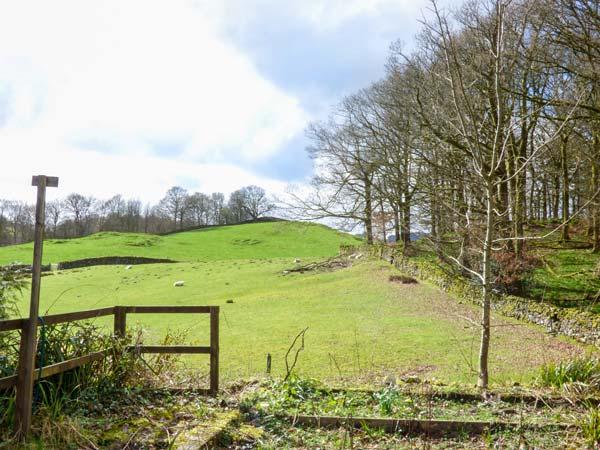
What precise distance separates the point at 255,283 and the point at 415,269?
31.3ft

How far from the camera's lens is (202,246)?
59.3m

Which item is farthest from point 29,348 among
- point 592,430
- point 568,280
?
point 568,280

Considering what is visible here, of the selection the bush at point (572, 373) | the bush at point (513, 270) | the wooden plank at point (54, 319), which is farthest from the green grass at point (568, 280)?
the wooden plank at point (54, 319)

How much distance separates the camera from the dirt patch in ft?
76.4

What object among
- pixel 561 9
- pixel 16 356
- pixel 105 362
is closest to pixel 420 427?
pixel 105 362

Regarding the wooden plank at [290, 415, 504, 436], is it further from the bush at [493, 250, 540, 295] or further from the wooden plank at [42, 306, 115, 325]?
the bush at [493, 250, 540, 295]

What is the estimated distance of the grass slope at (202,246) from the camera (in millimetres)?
50938

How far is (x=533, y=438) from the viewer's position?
4.54 metres

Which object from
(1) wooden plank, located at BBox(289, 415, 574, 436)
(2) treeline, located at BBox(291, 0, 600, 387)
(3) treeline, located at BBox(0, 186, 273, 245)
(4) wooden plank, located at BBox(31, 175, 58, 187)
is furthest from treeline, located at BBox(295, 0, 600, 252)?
(3) treeline, located at BBox(0, 186, 273, 245)

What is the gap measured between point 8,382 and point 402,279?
20938 millimetres

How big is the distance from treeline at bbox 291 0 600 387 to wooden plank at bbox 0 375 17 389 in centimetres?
543

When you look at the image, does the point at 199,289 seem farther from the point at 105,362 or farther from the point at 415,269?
the point at 105,362

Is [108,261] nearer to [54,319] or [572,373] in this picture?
[54,319]

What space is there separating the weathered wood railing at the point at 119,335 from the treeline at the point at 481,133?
139 inches
